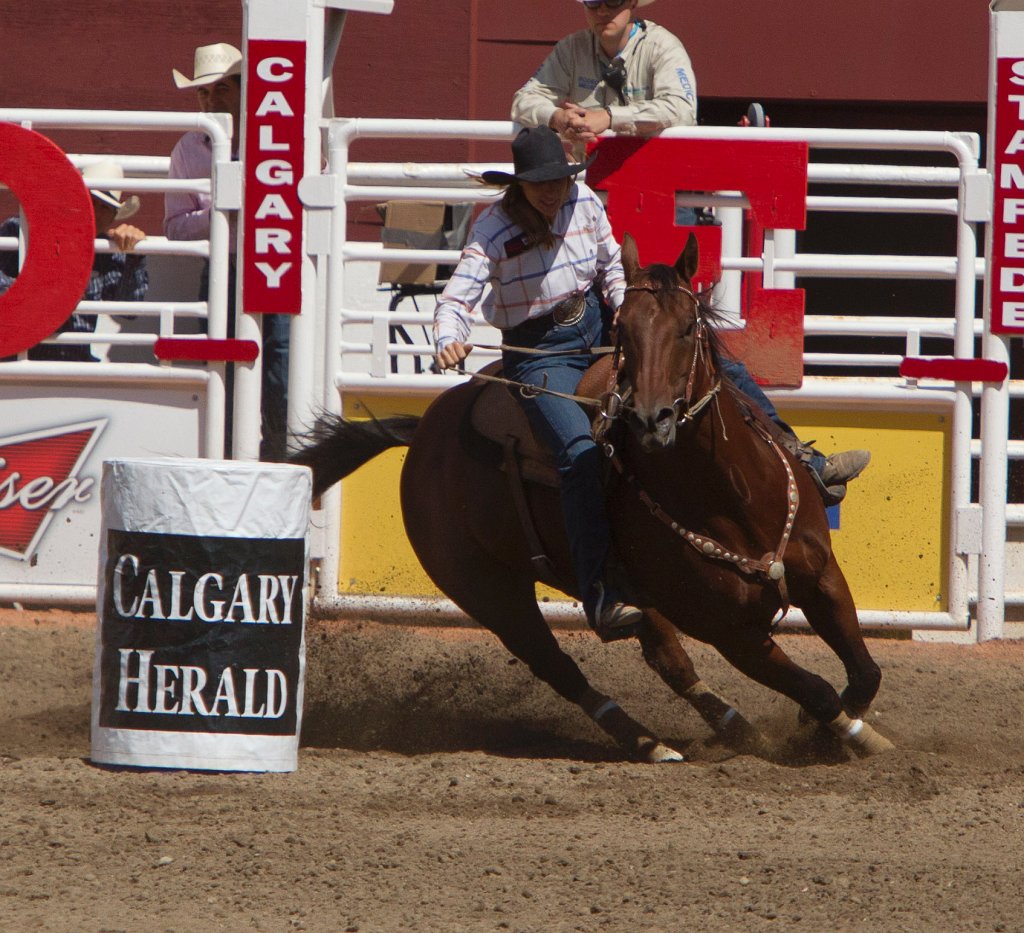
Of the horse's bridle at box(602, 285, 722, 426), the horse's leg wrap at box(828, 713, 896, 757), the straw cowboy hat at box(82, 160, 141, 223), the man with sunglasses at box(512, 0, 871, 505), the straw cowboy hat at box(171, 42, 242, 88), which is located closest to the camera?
the horse's bridle at box(602, 285, 722, 426)

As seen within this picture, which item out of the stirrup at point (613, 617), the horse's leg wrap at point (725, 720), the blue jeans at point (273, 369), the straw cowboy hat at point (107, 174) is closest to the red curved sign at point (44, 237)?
the straw cowboy hat at point (107, 174)

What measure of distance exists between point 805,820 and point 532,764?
41.4 inches

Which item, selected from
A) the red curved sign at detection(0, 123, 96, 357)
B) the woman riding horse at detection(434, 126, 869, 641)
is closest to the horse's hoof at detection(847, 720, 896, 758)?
the woman riding horse at detection(434, 126, 869, 641)

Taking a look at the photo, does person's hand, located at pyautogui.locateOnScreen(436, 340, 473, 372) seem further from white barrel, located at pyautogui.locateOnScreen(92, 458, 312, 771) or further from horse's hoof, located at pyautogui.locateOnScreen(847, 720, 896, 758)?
horse's hoof, located at pyautogui.locateOnScreen(847, 720, 896, 758)

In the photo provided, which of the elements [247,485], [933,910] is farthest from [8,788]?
[933,910]

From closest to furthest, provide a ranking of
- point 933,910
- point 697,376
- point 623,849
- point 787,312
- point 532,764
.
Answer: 1. point 933,910
2. point 623,849
3. point 697,376
4. point 532,764
5. point 787,312

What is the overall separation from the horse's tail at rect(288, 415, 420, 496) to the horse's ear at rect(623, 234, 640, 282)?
1.50m

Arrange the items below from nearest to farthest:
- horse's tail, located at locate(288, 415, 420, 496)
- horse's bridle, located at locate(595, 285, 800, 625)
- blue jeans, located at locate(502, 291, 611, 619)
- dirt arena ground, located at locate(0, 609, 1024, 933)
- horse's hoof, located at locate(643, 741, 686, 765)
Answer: dirt arena ground, located at locate(0, 609, 1024, 933)
horse's bridle, located at locate(595, 285, 800, 625)
blue jeans, located at locate(502, 291, 611, 619)
horse's hoof, located at locate(643, 741, 686, 765)
horse's tail, located at locate(288, 415, 420, 496)

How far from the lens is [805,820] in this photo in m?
4.21

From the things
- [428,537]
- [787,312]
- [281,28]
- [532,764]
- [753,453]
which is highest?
[281,28]

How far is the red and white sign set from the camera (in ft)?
23.3

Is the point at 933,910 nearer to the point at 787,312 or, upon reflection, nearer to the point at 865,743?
the point at 865,743

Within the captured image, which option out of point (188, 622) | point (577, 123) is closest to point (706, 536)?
point (188, 622)

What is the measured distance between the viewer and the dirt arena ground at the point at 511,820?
344 centimetres
